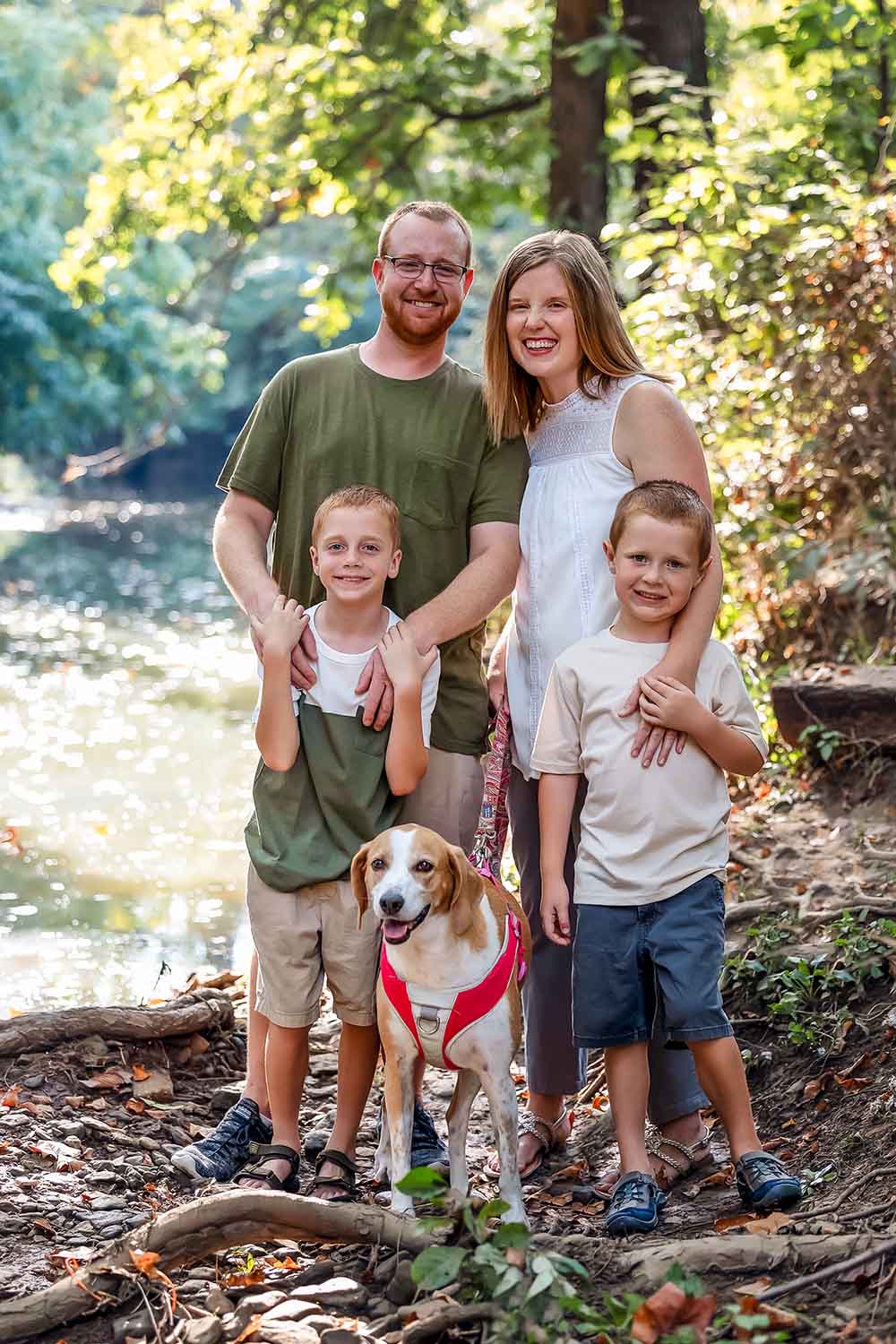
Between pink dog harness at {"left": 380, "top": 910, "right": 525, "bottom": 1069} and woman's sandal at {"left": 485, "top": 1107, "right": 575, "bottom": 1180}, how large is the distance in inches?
32.8

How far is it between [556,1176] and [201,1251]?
1.37m

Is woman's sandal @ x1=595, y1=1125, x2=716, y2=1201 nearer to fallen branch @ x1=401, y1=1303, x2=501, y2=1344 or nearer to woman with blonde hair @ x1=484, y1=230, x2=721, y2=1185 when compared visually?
woman with blonde hair @ x1=484, y1=230, x2=721, y2=1185

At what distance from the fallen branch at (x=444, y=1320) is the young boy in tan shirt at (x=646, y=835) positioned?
88 centimetres

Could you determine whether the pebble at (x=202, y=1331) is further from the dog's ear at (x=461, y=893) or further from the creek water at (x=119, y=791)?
the creek water at (x=119, y=791)

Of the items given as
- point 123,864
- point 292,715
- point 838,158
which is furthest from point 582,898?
point 838,158

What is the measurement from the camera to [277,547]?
4473 mm

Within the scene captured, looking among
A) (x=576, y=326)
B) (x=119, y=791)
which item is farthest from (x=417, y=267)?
(x=119, y=791)


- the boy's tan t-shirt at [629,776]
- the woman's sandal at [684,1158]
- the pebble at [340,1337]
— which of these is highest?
the boy's tan t-shirt at [629,776]

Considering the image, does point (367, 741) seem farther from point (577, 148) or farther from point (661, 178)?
point (577, 148)

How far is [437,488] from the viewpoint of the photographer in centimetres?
432

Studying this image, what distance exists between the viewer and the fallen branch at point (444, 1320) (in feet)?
9.66

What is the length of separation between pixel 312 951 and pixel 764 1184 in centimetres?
134

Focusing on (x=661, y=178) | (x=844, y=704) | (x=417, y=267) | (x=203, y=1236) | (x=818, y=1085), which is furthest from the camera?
(x=661, y=178)

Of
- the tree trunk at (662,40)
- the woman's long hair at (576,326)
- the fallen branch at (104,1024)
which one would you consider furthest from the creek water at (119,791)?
the tree trunk at (662,40)
